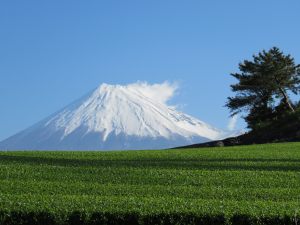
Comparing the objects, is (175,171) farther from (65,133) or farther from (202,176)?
(65,133)

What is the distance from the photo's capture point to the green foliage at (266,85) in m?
57.2

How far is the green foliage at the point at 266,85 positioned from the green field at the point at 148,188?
97.3 feet

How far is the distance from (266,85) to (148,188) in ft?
134

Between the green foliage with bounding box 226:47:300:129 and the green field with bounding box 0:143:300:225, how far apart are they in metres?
29.7

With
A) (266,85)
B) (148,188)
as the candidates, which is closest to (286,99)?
(266,85)

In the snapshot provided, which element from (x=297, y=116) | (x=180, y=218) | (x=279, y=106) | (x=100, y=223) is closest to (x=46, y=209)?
(x=100, y=223)

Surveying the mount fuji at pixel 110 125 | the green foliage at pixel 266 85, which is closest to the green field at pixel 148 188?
the green foliage at pixel 266 85

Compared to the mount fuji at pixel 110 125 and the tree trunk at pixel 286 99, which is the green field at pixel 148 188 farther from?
the mount fuji at pixel 110 125

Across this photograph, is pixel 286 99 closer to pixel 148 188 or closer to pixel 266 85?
pixel 266 85

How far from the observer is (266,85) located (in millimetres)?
57250

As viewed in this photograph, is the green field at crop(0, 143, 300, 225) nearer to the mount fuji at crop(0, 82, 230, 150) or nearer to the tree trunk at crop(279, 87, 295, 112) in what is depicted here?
the tree trunk at crop(279, 87, 295, 112)

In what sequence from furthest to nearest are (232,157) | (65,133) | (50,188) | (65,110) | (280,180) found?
(65,110)
(65,133)
(232,157)
(280,180)
(50,188)

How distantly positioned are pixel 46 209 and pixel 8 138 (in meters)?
161

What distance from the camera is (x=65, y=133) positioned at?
145750mm
